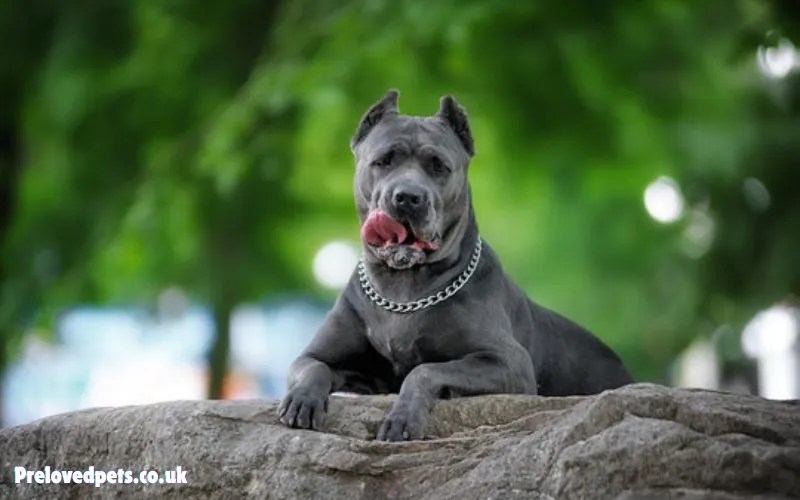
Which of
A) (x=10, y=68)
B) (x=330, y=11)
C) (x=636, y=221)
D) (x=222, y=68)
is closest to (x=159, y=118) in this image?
(x=222, y=68)

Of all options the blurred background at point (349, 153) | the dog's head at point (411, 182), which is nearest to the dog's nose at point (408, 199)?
the dog's head at point (411, 182)

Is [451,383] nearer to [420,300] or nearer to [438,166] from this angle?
[420,300]

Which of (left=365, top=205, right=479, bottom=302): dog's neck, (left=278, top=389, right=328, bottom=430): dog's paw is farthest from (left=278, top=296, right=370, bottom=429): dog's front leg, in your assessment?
(left=365, top=205, right=479, bottom=302): dog's neck

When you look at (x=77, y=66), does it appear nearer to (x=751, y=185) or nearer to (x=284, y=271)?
(x=284, y=271)

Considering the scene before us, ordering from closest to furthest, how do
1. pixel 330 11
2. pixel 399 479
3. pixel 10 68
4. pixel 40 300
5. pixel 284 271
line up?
1. pixel 399 479
2. pixel 330 11
3. pixel 40 300
4. pixel 10 68
5. pixel 284 271

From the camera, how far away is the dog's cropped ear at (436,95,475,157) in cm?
636

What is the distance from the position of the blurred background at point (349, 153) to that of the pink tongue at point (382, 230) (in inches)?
159

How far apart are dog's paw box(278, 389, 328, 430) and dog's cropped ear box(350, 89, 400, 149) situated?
1.43 meters

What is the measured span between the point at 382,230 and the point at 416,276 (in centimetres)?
39

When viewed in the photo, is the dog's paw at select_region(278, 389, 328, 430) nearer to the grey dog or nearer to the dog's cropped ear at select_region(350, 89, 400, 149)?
the grey dog

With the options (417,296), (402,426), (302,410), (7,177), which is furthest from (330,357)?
(7,177)

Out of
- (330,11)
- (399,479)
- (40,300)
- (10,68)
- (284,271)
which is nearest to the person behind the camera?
Result: (399,479)

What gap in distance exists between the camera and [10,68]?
494 inches

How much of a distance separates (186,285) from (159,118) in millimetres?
1783
